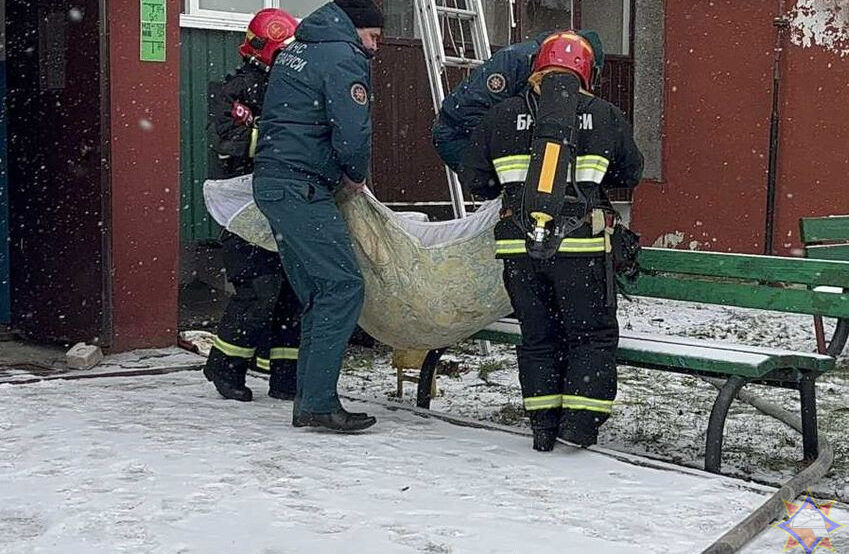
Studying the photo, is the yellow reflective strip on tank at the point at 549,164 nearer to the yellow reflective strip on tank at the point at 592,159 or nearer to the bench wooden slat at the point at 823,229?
the yellow reflective strip on tank at the point at 592,159

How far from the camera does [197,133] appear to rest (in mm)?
A: 8219

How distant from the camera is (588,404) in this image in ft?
16.5

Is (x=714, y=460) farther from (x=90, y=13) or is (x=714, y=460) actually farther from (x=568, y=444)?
(x=90, y=13)

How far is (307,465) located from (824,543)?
1.95 m

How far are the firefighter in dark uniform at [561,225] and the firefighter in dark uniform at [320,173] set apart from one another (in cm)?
65

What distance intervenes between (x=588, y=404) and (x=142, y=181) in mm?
3605

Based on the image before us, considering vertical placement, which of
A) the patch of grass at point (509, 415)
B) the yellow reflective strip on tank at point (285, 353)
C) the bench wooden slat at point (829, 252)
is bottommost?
the patch of grass at point (509, 415)

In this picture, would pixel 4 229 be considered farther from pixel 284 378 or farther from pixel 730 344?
pixel 730 344

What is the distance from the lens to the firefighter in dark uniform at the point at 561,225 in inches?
193

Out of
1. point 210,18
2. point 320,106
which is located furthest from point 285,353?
point 210,18

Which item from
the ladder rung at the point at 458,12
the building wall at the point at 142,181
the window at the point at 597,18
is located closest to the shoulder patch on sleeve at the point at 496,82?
the ladder rung at the point at 458,12

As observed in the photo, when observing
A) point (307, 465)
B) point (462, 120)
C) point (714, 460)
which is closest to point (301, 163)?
point (462, 120)

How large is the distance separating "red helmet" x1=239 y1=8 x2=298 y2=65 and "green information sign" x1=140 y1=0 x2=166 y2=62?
1.59m

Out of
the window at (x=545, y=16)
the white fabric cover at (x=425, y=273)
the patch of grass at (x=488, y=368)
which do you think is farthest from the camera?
the window at (x=545, y=16)
